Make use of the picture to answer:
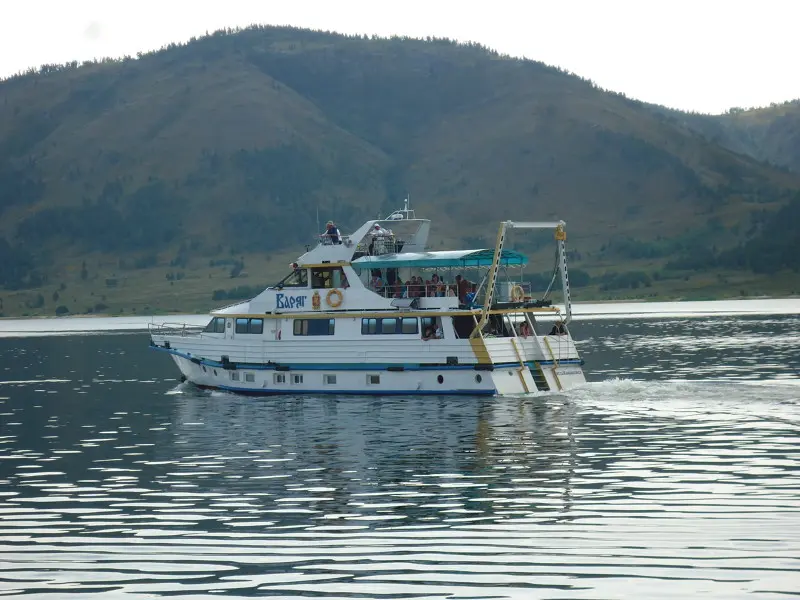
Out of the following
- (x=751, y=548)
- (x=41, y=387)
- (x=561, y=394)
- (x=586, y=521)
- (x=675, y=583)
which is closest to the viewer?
(x=675, y=583)

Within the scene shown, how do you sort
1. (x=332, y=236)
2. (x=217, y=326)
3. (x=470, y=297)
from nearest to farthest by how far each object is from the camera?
(x=470, y=297) → (x=332, y=236) → (x=217, y=326)

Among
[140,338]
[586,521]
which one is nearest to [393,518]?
[586,521]

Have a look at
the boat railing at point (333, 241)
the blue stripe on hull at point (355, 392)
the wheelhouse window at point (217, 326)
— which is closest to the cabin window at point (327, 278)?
the boat railing at point (333, 241)

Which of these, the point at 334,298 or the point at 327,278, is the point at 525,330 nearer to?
the point at 334,298

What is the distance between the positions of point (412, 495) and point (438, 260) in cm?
2379

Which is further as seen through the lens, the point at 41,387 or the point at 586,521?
the point at 41,387

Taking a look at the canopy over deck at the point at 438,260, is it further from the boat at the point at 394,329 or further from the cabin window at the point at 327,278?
the cabin window at the point at 327,278

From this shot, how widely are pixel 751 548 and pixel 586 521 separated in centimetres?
409

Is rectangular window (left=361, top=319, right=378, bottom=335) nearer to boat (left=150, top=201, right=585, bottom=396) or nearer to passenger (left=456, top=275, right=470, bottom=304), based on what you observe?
boat (left=150, top=201, right=585, bottom=396)

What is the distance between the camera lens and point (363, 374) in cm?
5522

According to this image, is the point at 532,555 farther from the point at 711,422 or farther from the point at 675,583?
the point at 711,422

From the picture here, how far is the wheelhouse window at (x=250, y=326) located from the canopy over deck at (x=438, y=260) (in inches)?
221

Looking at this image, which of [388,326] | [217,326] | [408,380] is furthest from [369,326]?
[217,326]

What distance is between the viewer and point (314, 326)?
185 feet
